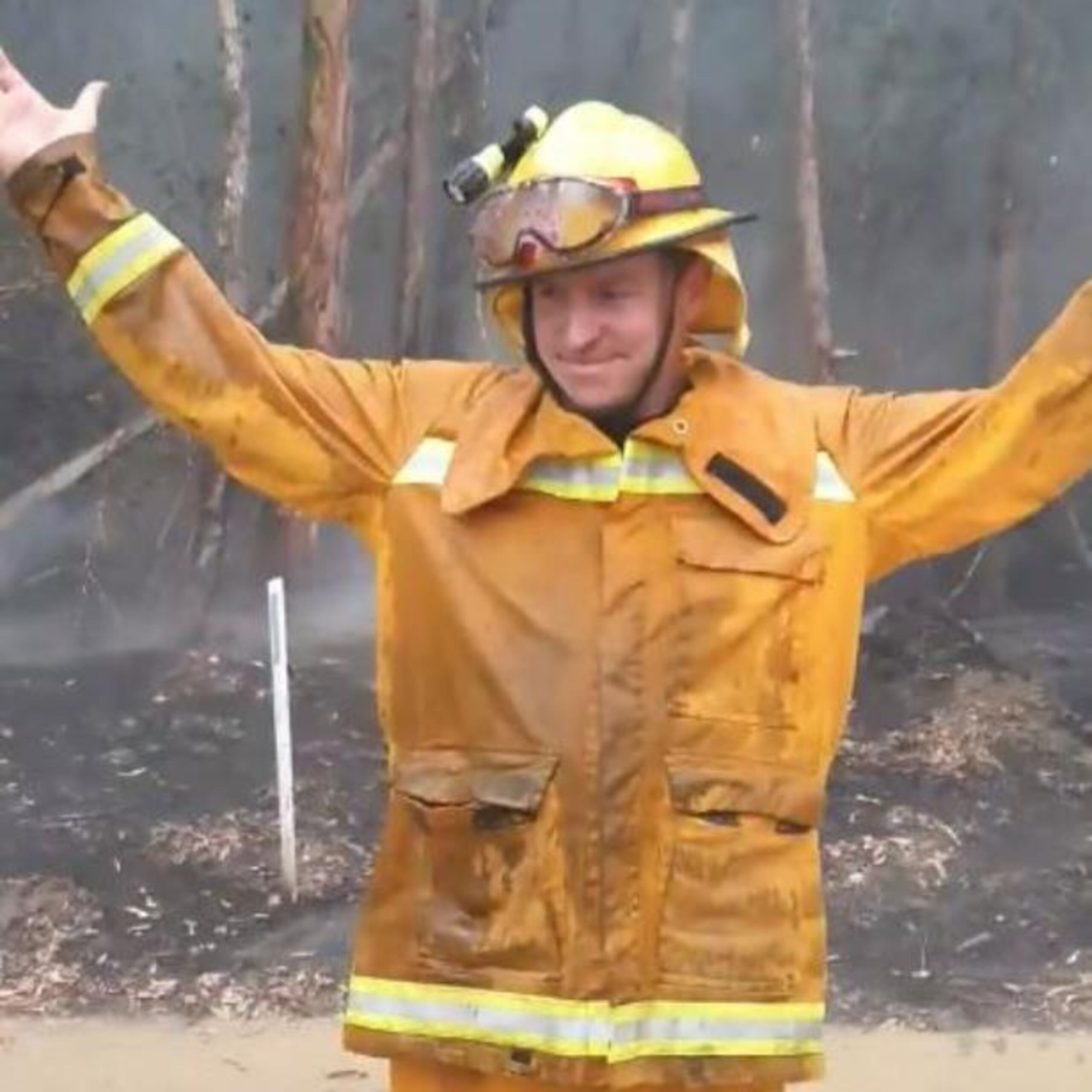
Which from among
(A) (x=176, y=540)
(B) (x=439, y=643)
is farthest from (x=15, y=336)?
(B) (x=439, y=643)

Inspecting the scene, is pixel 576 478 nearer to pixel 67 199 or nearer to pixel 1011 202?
pixel 67 199

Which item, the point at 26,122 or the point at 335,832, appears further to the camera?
the point at 335,832

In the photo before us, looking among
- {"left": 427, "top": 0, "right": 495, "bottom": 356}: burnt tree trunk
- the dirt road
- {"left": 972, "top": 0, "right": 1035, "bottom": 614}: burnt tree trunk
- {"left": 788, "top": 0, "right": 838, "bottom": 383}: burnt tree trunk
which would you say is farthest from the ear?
{"left": 972, "top": 0, "right": 1035, "bottom": 614}: burnt tree trunk

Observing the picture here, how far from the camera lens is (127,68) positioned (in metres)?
7.26

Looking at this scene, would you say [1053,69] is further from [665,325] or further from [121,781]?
[665,325]

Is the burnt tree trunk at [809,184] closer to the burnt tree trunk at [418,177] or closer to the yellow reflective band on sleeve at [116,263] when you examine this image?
the burnt tree trunk at [418,177]

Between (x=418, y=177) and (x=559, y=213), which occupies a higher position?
(x=418, y=177)

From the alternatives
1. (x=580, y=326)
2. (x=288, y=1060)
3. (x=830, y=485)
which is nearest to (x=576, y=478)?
(x=580, y=326)

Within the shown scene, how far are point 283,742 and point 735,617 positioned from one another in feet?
9.72

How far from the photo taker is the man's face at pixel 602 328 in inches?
95.2

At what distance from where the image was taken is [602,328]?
2.42 metres

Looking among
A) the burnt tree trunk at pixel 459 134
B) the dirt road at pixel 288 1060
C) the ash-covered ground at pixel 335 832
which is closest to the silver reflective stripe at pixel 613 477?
the dirt road at pixel 288 1060

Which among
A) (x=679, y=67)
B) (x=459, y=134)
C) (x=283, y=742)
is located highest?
(x=679, y=67)

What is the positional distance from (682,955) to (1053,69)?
571cm
